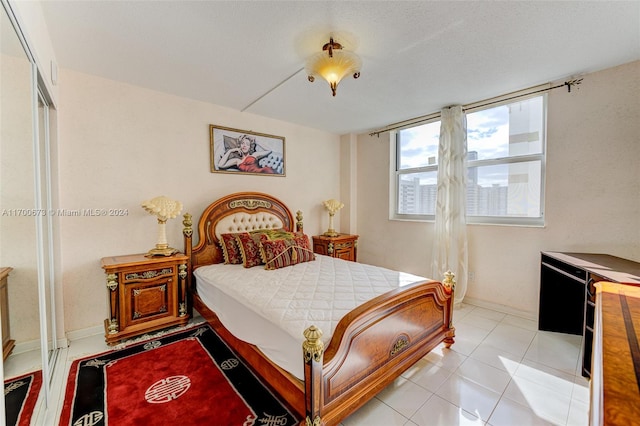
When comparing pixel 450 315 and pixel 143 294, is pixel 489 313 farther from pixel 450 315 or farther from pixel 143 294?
pixel 143 294

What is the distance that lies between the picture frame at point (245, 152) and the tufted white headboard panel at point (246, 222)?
591 mm

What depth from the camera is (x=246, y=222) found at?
136 inches

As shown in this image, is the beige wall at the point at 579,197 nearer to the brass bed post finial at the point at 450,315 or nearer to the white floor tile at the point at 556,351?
the white floor tile at the point at 556,351

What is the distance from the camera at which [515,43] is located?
1983 millimetres

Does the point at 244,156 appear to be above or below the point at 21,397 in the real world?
above

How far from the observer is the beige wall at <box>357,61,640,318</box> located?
90.6 inches

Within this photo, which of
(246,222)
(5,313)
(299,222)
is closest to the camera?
(5,313)

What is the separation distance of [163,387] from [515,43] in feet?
11.9

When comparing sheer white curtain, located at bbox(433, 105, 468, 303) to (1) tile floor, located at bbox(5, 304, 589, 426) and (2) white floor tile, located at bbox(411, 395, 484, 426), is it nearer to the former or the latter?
(1) tile floor, located at bbox(5, 304, 589, 426)

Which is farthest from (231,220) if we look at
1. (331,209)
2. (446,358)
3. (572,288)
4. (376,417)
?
(572,288)

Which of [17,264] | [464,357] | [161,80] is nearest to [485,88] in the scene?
[464,357]

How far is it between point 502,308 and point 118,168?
14.7ft

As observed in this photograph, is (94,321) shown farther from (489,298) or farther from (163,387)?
(489,298)

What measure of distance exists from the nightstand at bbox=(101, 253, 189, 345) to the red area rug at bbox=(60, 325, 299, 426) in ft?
0.69
